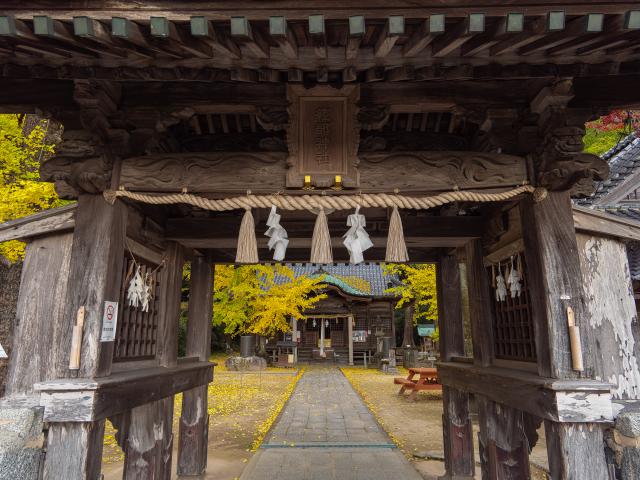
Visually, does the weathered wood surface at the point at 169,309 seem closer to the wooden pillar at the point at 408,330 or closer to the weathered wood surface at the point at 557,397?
the weathered wood surface at the point at 557,397

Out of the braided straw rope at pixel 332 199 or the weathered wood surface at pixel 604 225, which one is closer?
the braided straw rope at pixel 332 199

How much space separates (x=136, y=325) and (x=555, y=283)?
13.5 ft

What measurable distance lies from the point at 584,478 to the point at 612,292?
1.74m

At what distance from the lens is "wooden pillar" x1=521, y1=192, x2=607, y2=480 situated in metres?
3.03

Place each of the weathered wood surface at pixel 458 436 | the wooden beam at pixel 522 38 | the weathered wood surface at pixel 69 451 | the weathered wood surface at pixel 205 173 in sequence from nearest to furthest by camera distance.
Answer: the wooden beam at pixel 522 38 → the weathered wood surface at pixel 69 451 → the weathered wood surface at pixel 205 173 → the weathered wood surface at pixel 458 436

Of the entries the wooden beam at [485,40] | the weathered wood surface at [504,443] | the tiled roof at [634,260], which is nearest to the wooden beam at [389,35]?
the wooden beam at [485,40]

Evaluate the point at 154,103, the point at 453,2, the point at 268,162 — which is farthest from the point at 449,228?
the point at 154,103

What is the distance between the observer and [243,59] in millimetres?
3045

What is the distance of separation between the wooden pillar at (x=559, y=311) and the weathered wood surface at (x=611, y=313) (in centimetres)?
59

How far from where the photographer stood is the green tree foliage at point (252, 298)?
15.0m

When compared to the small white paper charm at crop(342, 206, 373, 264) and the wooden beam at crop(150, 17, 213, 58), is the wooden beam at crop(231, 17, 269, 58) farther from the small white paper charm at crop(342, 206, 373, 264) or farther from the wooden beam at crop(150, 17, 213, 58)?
the small white paper charm at crop(342, 206, 373, 264)

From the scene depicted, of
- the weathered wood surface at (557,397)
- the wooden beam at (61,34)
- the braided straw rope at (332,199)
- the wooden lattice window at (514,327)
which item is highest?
the wooden beam at (61,34)

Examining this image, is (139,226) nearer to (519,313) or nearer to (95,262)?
A: (95,262)

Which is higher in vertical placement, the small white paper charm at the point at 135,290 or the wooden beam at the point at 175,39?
the wooden beam at the point at 175,39
